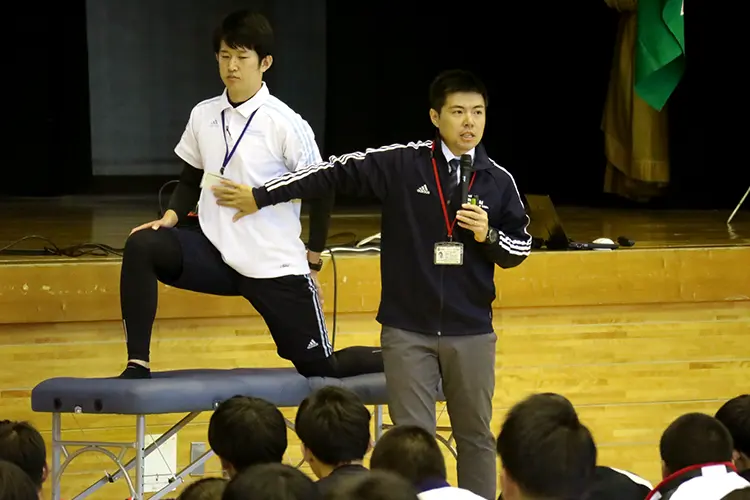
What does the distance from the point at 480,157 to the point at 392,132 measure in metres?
4.68

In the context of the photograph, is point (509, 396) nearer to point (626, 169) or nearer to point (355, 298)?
point (355, 298)

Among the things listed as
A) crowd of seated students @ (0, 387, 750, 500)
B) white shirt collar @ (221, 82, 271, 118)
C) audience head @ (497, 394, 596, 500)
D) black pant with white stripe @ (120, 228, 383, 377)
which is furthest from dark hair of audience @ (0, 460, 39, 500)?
white shirt collar @ (221, 82, 271, 118)

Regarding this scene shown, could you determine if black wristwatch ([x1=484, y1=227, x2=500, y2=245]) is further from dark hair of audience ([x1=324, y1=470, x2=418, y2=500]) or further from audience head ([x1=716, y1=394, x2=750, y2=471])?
dark hair of audience ([x1=324, y1=470, x2=418, y2=500])

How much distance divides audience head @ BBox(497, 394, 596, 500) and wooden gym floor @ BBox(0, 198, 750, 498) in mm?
2379

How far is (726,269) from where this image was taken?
15.5 ft

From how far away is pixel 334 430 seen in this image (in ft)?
8.15

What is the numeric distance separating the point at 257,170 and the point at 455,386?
33.7 inches

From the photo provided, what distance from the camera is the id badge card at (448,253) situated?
10.3ft

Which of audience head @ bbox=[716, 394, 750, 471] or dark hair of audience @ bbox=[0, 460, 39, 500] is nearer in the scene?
dark hair of audience @ bbox=[0, 460, 39, 500]

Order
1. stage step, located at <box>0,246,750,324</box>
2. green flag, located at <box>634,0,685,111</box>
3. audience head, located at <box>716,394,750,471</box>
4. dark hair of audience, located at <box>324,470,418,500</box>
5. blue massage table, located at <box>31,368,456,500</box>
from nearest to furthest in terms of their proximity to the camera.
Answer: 1. dark hair of audience, located at <box>324,470,418,500</box>
2. audience head, located at <box>716,394,750,471</box>
3. blue massage table, located at <box>31,368,456,500</box>
4. stage step, located at <box>0,246,750,324</box>
5. green flag, located at <box>634,0,685,111</box>

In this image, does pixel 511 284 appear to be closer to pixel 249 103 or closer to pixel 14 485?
pixel 249 103

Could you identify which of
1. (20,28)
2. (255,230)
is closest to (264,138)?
(255,230)

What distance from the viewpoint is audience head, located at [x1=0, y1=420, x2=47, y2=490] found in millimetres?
2268

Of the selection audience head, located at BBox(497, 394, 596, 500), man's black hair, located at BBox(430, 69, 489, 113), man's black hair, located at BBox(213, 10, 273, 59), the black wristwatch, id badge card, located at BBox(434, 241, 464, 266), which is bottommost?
audience head, located at BBox(497, 394, 596, 500)
